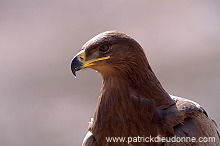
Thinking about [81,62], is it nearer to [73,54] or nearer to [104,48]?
[104,48]

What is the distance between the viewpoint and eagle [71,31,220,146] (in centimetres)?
462

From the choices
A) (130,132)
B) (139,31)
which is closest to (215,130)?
(130,132)

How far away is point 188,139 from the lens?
462 cm

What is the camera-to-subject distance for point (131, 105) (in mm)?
4711

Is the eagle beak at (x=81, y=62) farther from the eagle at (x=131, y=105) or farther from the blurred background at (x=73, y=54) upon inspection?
the blurred background at (x=73, y=54)

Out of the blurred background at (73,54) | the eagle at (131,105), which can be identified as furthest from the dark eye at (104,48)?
the blurred background at (73,54)

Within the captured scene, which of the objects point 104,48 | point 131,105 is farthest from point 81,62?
point 131,105

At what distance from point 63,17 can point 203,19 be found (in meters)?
3.26

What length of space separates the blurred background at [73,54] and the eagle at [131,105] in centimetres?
416

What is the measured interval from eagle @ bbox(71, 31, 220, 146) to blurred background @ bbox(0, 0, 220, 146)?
164 inches

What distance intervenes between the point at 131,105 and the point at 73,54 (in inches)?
255

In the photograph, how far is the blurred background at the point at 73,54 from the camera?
9375 mm

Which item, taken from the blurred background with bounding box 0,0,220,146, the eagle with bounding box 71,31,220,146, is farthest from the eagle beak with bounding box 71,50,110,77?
the blurred background with bounding box 0,0,220,146

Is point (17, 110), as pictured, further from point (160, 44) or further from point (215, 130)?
point (215, 130)
